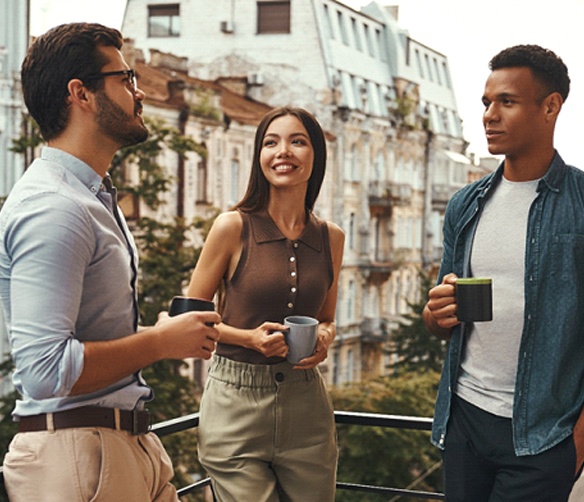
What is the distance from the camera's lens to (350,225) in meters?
22.3

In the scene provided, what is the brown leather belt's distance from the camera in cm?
133

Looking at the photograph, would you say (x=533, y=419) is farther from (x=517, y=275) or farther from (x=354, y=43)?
(x=354, y=43)

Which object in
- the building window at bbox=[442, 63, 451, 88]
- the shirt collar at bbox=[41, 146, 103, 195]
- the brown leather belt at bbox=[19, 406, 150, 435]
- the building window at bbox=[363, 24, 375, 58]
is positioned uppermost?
the building window at bbox=[363, 24, 375, 58]

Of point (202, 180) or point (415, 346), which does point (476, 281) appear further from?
point (415, 346)

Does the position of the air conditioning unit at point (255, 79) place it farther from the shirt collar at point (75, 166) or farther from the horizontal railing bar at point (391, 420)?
the shirt collar at point (75, 166)

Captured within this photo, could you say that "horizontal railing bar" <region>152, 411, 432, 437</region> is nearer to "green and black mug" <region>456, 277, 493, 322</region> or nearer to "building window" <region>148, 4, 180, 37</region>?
"green and black mug" <region>456, 277, 493, 322</region>

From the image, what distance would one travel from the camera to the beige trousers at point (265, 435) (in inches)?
74.4

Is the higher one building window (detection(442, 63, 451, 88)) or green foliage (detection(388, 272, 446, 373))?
building window (detection(442, 63, 451, 88))

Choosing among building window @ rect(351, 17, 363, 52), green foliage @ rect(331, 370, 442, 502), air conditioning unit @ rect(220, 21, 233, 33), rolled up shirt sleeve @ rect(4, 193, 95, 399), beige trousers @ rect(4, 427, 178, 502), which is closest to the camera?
rolled up shirt sleeve @ rect(4, 193, 95, 399)

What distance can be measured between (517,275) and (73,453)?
0.86 m

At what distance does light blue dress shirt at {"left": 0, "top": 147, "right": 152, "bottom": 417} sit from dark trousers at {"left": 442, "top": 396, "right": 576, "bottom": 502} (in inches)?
27.0

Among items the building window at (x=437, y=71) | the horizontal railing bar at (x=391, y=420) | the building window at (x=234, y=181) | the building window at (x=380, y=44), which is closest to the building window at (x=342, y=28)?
the building window at (x=380, y=44)

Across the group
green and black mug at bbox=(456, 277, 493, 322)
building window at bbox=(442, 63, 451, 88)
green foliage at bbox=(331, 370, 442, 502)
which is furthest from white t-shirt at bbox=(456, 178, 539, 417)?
building window at bbox=(442, 63, 451, 88)

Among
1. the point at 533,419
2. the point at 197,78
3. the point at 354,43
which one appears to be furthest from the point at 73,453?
the point at 354,43
